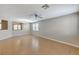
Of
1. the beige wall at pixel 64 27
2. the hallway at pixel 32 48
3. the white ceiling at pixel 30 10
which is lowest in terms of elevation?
the hallway at pixel 32 48

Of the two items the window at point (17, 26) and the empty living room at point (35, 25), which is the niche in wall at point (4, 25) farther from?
the window at point (17, 26)

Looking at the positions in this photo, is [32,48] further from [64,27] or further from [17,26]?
[64,27]

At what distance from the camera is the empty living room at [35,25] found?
76.1 inches

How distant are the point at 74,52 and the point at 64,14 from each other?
2.17ft

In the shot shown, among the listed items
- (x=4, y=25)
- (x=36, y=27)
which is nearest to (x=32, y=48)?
(x=36, y=27)

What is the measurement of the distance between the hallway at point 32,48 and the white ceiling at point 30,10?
42 centimetres

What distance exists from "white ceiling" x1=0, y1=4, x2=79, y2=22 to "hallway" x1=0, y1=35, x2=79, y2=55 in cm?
42

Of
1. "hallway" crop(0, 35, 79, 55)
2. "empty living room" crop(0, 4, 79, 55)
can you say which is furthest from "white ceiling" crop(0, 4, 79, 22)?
"hallway" crop(0, 35, 79, 55)

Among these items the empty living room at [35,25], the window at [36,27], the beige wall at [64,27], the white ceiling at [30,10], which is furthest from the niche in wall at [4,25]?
the beige wall at [64,27]

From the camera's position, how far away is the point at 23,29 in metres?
2.14

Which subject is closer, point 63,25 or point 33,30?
point 63,25
